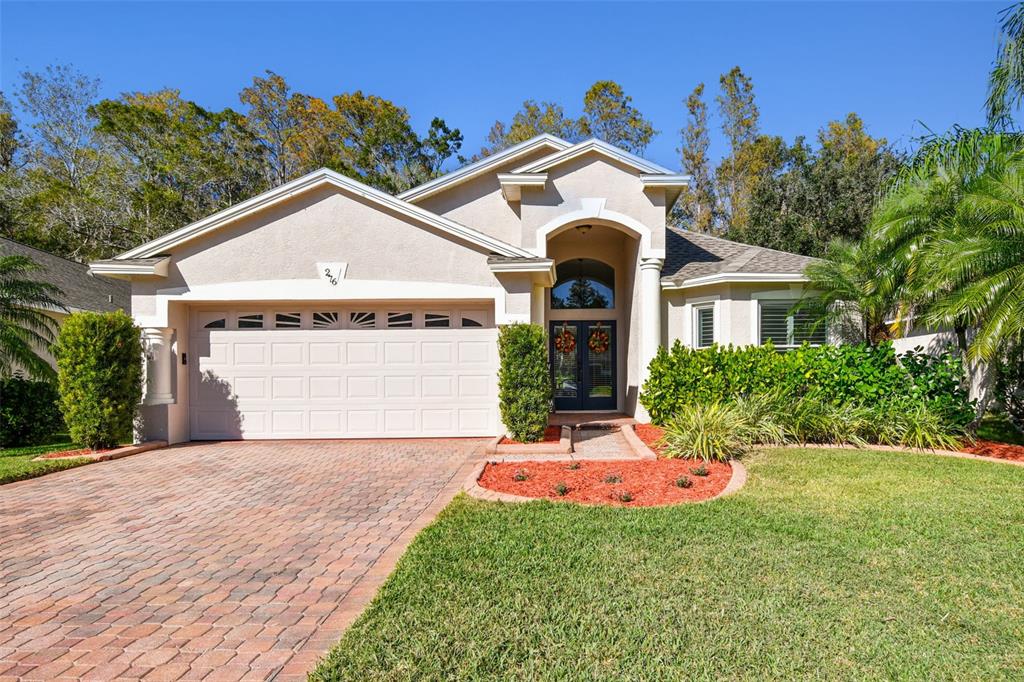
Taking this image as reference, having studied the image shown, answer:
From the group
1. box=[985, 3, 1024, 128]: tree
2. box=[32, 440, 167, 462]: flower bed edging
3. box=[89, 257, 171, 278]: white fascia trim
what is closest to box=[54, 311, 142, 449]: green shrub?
box=[32, 440, 167, 462]: flower bed edging

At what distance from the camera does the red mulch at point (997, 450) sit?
28.1 feet

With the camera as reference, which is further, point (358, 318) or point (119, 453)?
point (358, 318)

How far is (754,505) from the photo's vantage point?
5859 mm

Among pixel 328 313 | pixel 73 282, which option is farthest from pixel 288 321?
pixel 73 282

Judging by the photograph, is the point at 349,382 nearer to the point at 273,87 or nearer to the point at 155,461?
the point at 155,461

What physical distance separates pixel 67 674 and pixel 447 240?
27.9 feet

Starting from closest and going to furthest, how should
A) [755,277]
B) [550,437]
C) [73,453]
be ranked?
[73,453], [550,437], [755,277]

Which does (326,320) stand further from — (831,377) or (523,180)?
(831,377)

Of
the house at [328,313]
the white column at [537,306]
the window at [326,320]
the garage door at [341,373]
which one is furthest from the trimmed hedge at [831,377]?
the window at [326,320]

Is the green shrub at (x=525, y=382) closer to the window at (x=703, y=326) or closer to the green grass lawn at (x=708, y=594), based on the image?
the green grass lawn at (x=708, y=594)

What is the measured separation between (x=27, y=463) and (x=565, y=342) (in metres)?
11.5

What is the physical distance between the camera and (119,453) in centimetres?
933

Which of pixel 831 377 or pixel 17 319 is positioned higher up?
pixel 17 319

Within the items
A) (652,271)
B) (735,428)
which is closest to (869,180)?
(652,271)
